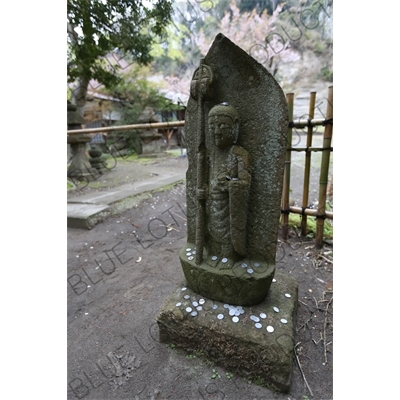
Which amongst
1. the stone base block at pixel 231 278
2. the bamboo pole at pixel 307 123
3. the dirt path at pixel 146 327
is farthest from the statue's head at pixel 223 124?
the bamboo pole at pixel 307 123

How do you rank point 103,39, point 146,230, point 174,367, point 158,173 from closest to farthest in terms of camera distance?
point 174,367
point 103,39
point 146,230
point 158,173

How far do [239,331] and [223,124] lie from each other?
1.14 metres

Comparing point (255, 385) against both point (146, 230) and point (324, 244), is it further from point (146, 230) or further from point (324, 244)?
point (146, 230)

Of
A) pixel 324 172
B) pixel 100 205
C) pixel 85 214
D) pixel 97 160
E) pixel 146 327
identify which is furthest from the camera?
pixel 97 160

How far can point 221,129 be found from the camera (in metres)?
1.35

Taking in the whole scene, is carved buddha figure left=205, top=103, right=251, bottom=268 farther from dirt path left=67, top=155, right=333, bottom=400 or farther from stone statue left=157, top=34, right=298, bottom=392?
dirt path left=67, top=155, right=333, bottom=400

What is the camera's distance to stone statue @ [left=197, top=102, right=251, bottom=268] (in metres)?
1.35

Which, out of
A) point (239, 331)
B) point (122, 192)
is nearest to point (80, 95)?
point (122, 192)

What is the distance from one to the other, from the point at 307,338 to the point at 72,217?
10.7 feet

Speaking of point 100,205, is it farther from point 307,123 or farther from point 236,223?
point 307,123

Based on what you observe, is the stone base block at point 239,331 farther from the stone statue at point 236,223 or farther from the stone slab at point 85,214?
the stone slab at point 85,214

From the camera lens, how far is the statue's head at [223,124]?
1.33 meters

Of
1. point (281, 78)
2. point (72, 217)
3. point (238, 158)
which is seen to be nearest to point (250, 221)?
point (238, 158)

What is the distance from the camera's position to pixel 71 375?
1418 mm
